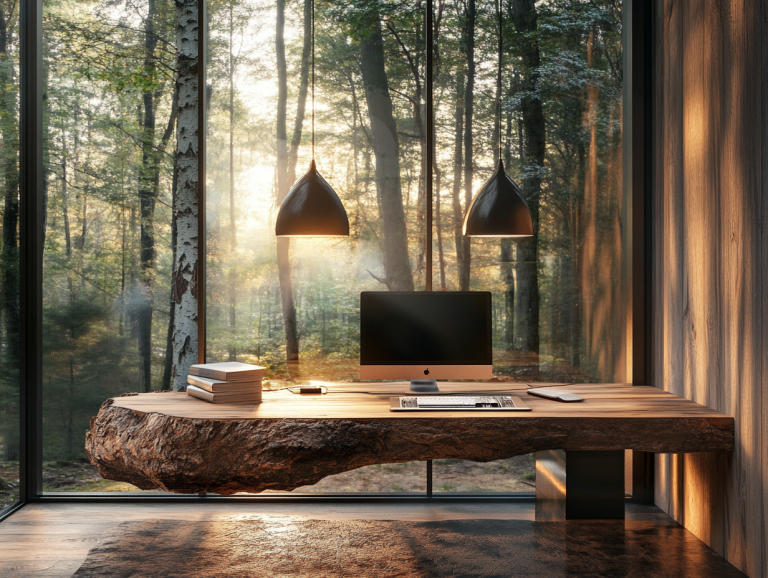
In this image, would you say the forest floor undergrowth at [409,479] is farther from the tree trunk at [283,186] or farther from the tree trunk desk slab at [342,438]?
the tree trunk desk slab at [342,438]

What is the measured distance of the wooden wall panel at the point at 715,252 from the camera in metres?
2.07

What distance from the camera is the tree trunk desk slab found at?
2.06 m

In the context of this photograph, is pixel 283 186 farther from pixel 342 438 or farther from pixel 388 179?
pixel 342 438

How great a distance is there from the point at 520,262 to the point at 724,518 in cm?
162

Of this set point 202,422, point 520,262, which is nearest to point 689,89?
point 520,262

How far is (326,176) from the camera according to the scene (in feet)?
11.1

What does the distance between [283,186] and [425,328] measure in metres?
1.32

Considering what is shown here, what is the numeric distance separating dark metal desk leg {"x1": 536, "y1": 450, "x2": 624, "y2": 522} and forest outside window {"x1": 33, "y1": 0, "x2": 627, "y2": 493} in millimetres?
858

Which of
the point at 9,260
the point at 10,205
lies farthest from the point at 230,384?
the point at 10,205

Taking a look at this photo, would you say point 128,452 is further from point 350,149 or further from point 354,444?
point 350,149

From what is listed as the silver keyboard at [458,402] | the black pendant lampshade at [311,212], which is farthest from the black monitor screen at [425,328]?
the black pendant lampshade at [311,212]

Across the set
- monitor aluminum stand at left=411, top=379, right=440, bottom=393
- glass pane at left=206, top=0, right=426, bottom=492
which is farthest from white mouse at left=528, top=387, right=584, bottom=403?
glass pane at left=206, top=0, right=426, bottom=492

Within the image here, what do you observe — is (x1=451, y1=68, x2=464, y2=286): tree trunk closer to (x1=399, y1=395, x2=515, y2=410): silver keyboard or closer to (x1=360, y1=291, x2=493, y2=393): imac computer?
(x1=360, y1=291, x2=493, y2=393): imac computer

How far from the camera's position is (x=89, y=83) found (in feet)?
11.0
